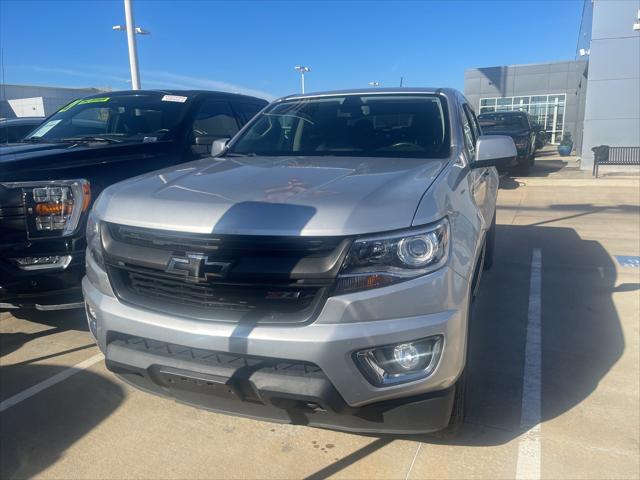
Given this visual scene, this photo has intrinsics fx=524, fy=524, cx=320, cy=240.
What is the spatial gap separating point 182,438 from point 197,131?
316 cm

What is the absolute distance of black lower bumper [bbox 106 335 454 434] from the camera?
7.03 ft

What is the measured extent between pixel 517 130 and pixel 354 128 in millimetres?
12520

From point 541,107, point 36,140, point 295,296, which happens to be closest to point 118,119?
point 36,140

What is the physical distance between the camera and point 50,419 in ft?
10.1

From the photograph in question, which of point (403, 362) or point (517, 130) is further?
point (517, 130)

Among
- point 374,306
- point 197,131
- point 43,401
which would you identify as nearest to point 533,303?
point 374,306

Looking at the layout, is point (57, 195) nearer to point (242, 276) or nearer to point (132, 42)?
point (242, 276)

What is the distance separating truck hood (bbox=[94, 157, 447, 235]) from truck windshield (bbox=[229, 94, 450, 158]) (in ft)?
1.53

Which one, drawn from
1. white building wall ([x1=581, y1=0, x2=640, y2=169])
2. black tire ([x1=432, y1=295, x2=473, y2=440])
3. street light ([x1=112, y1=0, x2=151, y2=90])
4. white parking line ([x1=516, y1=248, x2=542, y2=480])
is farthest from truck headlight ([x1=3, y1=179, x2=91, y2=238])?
white building wall ([x1=581, y1=0, x2=640, y2=169])

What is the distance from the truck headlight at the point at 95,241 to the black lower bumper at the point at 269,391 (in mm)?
476

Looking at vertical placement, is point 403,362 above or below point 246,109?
below

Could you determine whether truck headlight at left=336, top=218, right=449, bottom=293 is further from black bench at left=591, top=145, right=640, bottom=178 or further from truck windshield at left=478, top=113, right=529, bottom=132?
black bench at left=591, top=145, right=640, bottom=178

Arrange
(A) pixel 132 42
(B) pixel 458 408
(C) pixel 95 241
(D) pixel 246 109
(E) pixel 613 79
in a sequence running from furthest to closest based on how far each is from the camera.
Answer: (E) pixel 613 79, (A) pixel 132 42, (D) pixel 246 109, (C) pixel 95 241, (B) pixel 458 408

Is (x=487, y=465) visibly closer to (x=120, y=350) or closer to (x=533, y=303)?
(x=120, y=350)
